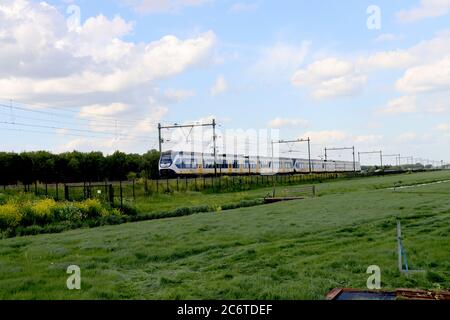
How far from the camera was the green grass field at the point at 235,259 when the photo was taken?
26.5 feet

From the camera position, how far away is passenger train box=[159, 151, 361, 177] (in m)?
50.0

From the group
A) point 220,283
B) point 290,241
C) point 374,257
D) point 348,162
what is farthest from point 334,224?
point 348,162

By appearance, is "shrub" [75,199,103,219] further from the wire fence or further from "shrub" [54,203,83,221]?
the wire fence

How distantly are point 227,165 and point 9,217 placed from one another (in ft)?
127


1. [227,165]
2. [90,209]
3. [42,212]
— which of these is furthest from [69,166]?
[42,212]

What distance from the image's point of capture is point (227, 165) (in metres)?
58.6

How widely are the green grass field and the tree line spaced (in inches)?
1445

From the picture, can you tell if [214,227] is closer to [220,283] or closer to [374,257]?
[374,257]

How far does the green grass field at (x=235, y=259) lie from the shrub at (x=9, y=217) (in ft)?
18.6

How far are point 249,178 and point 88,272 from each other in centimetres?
4444

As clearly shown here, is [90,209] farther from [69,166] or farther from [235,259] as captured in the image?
[69,166]
